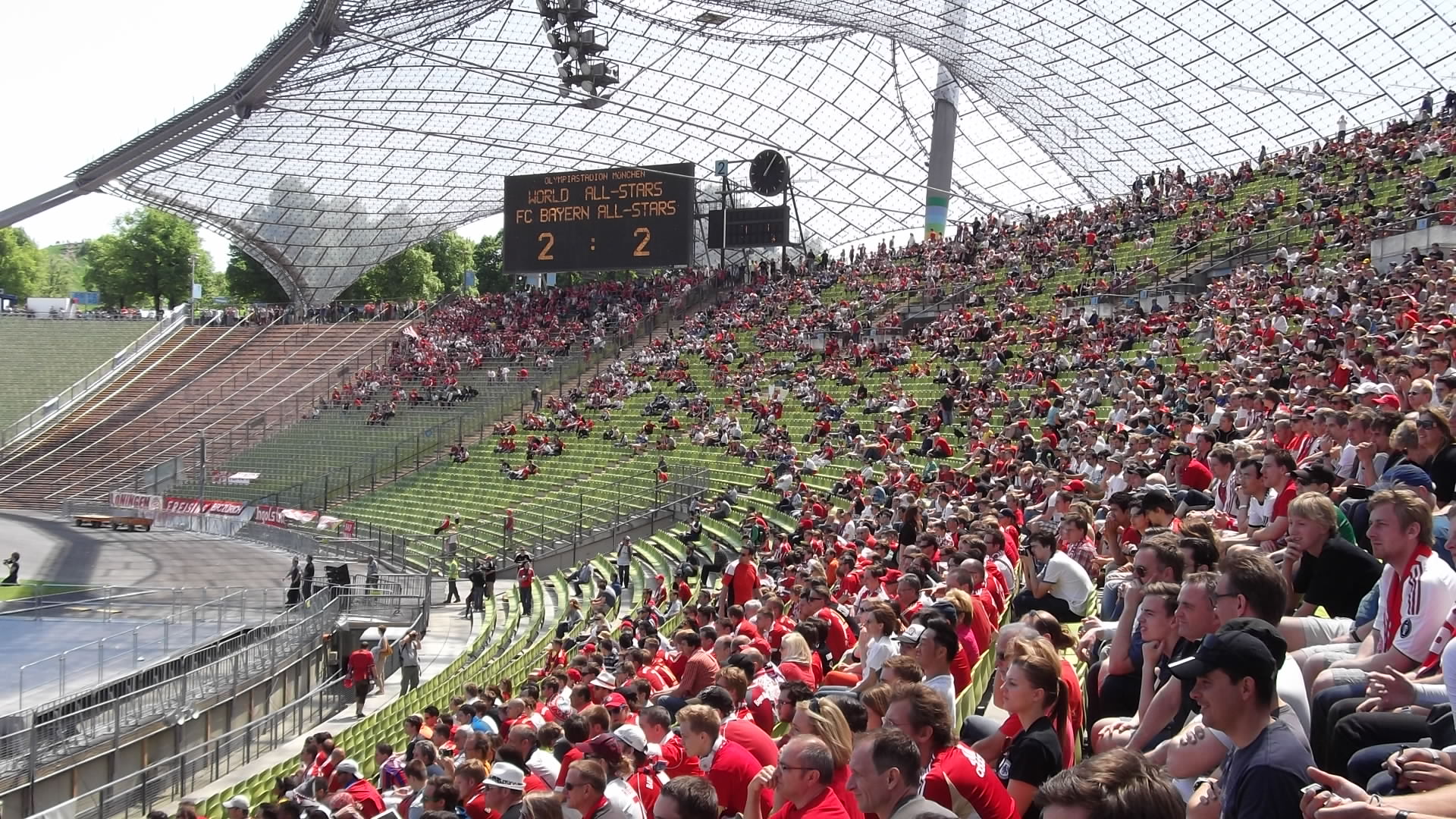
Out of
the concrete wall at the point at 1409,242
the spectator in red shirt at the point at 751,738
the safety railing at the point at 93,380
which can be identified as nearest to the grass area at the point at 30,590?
the spectator in red shirt at the point at 751,738

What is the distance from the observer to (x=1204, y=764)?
4.12 m

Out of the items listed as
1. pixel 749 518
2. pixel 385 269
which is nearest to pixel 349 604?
pixel 749 518

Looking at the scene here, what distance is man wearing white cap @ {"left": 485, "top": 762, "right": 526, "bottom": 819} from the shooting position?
6730 mm

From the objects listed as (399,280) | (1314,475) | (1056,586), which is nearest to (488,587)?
(1056,586)

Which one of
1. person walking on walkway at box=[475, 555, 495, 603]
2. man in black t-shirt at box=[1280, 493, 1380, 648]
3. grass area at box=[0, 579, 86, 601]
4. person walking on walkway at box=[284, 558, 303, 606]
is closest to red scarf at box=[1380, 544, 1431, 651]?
man in black t-shirt at box=[1280, 493, 1380, 648]

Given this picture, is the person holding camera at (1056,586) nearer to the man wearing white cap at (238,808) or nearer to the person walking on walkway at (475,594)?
the man wearing white cap at (238,808)

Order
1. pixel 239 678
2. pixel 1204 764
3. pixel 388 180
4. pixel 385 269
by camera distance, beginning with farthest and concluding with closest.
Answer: pixel 385 269 → pixel 388 180 → pixel 239 678 → pixel 1204 764

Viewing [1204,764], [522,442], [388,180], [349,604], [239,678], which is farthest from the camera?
[388,180]

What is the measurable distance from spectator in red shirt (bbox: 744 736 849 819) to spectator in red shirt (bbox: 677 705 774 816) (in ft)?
2.90

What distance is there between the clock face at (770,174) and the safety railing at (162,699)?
1061 inches

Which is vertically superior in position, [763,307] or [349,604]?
[763,307]

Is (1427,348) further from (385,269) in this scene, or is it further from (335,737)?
(385,269)

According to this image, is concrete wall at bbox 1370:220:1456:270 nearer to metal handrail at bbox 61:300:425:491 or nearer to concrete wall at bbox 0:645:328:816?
concrete wall at bbox 0:645:328:816

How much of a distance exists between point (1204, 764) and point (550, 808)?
8.31 feet
